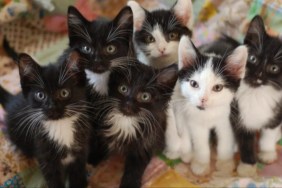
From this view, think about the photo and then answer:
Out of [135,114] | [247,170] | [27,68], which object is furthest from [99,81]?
[247,170]

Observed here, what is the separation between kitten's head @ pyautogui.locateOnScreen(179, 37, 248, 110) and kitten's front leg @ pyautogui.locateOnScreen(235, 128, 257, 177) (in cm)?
24

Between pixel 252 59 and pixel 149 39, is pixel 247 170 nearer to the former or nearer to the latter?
pixel 252 59

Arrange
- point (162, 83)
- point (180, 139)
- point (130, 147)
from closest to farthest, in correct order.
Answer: point (162, 83)
point (130, 147)
point (180, 139)

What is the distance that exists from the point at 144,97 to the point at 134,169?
371mm

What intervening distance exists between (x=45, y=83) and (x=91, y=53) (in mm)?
290

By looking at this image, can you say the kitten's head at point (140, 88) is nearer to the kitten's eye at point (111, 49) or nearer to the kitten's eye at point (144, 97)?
the kitten's eye at point (144, 97)

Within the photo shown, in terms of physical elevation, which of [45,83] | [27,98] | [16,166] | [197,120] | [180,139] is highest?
[45,83]

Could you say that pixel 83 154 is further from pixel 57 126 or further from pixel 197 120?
pixel 197 120

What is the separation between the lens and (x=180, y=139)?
1969mm

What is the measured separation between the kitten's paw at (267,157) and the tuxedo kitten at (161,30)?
0.69m

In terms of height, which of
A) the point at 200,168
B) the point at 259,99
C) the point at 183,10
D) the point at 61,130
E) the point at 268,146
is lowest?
the point at 200,168

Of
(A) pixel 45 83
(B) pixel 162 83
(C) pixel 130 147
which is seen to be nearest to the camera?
(A) pixel 45 83

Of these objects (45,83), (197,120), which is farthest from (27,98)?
(197,120)

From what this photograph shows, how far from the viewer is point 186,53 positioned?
1734 mm
